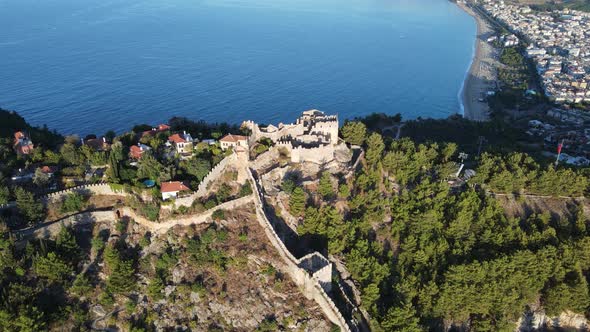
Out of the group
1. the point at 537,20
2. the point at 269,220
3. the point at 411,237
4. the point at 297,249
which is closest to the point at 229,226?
the point at 269,220

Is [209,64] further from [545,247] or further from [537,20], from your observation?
[537,20]

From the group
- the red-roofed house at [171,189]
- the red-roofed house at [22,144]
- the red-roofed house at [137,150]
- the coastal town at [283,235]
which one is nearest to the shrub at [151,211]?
the coastal town at [283,235]

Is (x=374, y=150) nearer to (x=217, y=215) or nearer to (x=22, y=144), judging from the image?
(x=217, y=215)

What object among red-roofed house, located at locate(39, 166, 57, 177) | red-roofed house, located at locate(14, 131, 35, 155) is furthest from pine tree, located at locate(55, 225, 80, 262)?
red-roofed house, located at locate(14, 131, 35, 155)

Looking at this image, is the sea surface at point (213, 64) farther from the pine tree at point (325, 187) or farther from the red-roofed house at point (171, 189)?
the red-roofed house at point (171, 189)

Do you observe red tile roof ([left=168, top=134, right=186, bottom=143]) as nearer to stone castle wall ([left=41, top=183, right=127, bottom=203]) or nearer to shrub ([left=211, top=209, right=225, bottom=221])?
stone castle wall ([left=41, top=183, right=127, bottom=203])

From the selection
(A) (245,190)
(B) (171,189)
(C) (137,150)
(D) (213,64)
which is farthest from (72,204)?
(D) (213,64)

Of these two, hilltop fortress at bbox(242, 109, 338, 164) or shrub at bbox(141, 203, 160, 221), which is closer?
shrub at bbox(141, 203, 160, 221)
